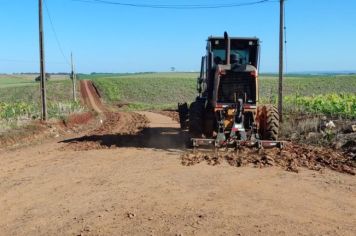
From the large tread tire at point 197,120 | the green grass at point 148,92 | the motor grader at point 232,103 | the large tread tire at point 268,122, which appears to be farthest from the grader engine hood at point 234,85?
the green grass at point 148,92

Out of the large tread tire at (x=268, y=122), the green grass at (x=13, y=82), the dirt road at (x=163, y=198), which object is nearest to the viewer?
the dirt road at (x=163, y=198)

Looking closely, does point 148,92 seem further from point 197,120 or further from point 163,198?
point 163,198

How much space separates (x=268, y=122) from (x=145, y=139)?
532 cm

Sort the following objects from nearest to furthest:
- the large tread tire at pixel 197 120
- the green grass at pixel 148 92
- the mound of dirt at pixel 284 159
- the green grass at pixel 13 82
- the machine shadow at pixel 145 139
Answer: the mound of dirt at pixel 284 159
the large tread tire at pixel 197 120
the machine shadow at pixel 145 139
the green grass at pixel 148 92
the green grass at pixel 13 82

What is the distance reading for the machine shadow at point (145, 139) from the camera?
1642 cm

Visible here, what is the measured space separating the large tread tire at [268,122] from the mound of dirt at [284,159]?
2.28ft

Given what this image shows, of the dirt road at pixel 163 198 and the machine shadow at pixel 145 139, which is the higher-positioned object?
the dirt road at pixel 163 198

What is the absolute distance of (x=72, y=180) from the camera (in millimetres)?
10695

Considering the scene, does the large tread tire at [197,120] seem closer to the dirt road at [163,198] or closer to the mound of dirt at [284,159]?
the mound of dirt at [284,159]

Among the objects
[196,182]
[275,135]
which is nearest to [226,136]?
[275,135]

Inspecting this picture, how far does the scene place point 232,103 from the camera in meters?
14.5

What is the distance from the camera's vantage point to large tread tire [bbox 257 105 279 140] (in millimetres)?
14859

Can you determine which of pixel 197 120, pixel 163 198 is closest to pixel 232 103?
pixel 197 120

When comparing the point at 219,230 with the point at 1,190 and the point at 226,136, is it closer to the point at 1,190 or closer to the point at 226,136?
the point at 1,190
